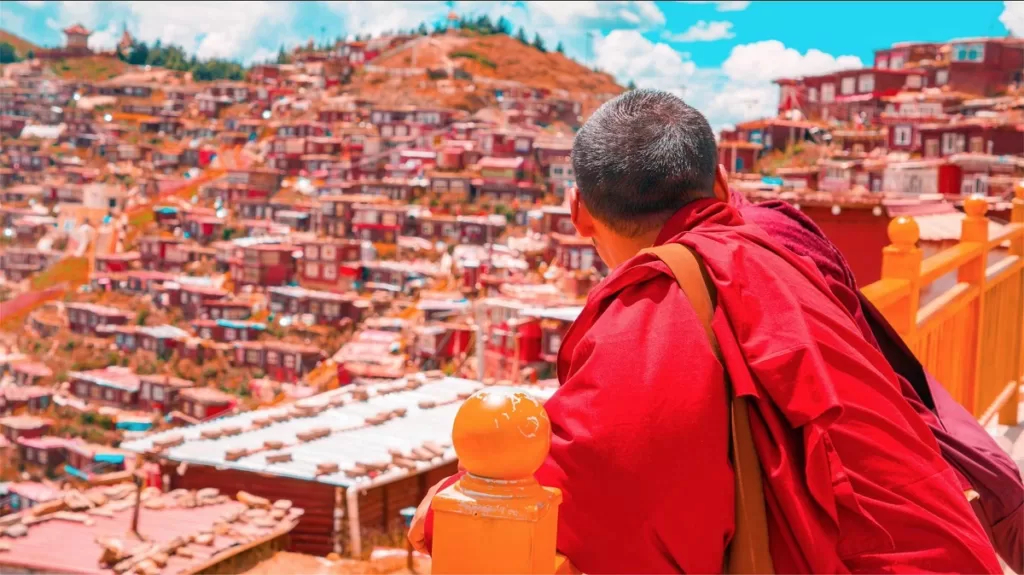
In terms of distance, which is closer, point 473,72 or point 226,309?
point 226,309

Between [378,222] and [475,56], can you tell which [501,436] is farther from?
[475,56]

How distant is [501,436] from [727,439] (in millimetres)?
283

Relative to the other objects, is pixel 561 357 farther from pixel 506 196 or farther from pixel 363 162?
pixel 363 162

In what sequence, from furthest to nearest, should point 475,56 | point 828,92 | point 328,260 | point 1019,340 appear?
point 475,56
point 828,92
point 328,260
point 1019,340

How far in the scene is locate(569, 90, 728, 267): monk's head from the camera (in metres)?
1.12

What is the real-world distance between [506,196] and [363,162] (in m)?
7.76

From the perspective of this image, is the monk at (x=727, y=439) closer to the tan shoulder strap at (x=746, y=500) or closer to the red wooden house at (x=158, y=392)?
the tan shoulder strap at (x=746, y=500)

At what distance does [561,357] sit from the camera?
1.09m

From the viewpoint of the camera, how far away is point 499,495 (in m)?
0.81

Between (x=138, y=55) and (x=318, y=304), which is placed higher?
(x=138, y=55)

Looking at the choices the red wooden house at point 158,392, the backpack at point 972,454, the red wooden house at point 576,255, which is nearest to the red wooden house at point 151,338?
the red wooden house at point 158,392

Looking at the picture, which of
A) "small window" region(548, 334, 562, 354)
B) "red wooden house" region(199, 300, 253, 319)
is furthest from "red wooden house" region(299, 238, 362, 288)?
"small window" region(548, 334, 562, 354)

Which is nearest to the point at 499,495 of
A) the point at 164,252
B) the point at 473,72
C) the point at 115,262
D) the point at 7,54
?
the point at 164,252

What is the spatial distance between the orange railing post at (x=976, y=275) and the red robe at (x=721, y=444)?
6.53 feet
